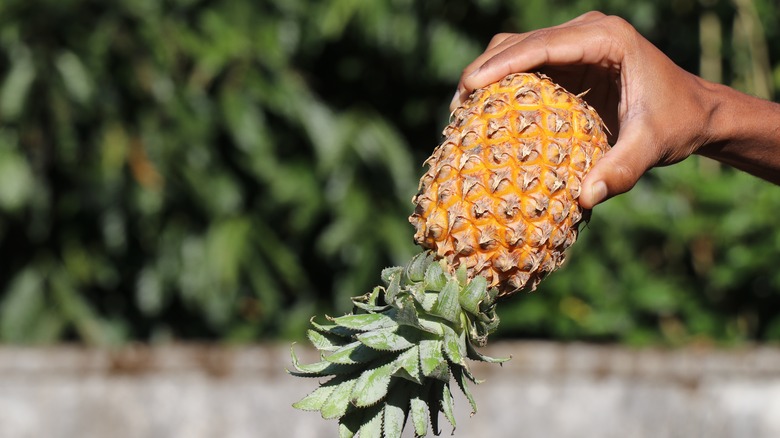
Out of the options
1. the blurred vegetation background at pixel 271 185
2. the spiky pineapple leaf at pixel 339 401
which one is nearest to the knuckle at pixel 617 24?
the spiky pineapple leaf at pixel 339 401

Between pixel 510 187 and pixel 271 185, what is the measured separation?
2.78 meters

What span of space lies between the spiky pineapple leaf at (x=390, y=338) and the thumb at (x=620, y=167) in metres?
0.34

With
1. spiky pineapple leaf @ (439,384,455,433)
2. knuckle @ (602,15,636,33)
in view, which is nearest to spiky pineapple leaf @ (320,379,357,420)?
spiky pineapple leaf @ (439,384,455,433)

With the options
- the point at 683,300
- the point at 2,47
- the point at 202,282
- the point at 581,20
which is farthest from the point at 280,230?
the point at 581,20

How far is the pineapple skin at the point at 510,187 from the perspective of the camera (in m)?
1.64

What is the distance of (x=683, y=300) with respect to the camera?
451 centimetres

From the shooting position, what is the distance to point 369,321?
5.43 ft

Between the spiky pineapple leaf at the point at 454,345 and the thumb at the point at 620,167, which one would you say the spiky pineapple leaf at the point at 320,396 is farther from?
the thumb at the point at 620,167

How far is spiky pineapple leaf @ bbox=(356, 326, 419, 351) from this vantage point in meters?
1.59

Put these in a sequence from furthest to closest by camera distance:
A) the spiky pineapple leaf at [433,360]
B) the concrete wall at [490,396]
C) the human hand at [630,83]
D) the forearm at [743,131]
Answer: the concrete wall at [490,396], the forearm at [743,131], the human hand at [630,83], the spiky pineapple leaf at [433,360]

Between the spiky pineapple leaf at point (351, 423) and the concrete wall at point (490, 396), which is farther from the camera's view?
the concrete wall at point (490, 396)

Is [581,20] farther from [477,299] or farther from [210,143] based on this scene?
[210,143]

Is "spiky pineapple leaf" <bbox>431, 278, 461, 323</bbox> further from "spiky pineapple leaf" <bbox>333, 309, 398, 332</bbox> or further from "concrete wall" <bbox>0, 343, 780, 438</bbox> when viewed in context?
"concrete wall" <bbox>0, 343, 780, 438</bbox>

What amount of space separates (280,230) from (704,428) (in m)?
1.87
